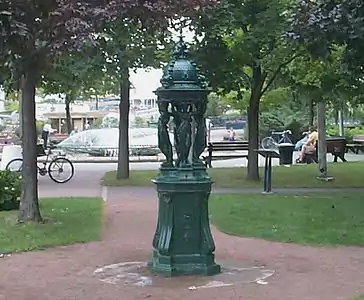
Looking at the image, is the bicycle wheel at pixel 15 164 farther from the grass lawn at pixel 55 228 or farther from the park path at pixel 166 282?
the park path at pixel 166 282

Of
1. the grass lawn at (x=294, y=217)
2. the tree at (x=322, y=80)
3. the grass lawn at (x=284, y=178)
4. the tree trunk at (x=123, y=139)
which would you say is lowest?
the grass lawn at (x=294, y=217)

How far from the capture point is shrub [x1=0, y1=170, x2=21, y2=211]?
14.6 m

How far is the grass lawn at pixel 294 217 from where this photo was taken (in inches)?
448

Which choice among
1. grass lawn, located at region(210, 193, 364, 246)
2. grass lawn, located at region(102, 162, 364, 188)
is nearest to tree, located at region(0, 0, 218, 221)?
grass lawn, located at region(210, 193, 364, 246)

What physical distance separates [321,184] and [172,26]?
7530 mm

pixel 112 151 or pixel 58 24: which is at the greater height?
pixel 58 24

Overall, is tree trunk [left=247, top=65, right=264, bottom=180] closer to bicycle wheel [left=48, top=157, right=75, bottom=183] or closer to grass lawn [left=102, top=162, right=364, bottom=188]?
grass lawn [left=102, top=162, right=364, bottom=188]

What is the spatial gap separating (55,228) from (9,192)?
2900mm

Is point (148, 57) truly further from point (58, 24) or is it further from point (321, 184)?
point (58, 24)

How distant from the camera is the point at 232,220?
13.0m

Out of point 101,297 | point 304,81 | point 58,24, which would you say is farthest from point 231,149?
point 101,297

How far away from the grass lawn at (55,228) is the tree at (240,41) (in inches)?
198

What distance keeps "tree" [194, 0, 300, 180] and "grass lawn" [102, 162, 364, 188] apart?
7.83 ft

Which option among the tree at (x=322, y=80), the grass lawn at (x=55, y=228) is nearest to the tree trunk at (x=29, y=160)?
the grass lawn at (x=55, y=228)
